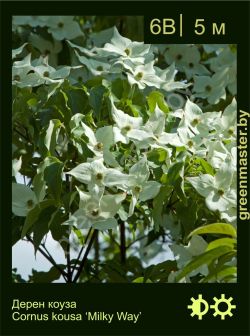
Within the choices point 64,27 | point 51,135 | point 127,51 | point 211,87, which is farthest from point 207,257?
point 64,27

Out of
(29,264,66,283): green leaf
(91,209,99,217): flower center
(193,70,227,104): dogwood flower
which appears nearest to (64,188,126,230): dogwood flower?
(91,209,99,217): flower center

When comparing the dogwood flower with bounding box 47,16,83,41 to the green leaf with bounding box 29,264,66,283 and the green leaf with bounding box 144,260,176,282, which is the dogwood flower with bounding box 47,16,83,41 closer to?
the green leaf with bounding box 29,264,66,283

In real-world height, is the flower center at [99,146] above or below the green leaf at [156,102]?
below

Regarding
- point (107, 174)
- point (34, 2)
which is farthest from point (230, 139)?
point (34, 2)

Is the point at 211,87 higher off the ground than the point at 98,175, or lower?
higher

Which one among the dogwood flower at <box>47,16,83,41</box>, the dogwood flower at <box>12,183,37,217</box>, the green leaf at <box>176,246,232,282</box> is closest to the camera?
the green leaf at <box>176,246,232,282</box>

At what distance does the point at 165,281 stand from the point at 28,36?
87 centimetres

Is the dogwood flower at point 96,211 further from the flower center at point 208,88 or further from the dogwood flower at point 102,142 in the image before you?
the flower center at point 208,88

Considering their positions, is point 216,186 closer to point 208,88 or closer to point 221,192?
point 221,192

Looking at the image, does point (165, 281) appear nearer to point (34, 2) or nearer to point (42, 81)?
point (42, 81)

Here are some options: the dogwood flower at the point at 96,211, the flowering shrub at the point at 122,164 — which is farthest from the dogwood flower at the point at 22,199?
the dogwood flower at the point at 96,211

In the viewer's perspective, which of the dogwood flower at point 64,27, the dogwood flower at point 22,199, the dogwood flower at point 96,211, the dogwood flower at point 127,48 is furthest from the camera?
the dogwood flower at point 64,27

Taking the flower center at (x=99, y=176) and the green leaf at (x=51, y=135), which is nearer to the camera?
the flower center at (x=99, y=176)

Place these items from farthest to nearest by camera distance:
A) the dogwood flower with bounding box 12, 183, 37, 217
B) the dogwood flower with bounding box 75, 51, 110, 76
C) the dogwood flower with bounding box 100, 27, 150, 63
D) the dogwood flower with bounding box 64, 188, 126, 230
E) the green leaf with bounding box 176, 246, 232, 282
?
the dogwood flower with bounding box 75, 51, 110, 76 < the dogwood flower with bounding box 100, 27, 150, 63 < the dogwood flower with bounding box 12, 183, 37, 217 < the dogwood flower with bounding box 64, 188, 126, 230 < the green leaf with bounding box 176, 246, 232, 282
